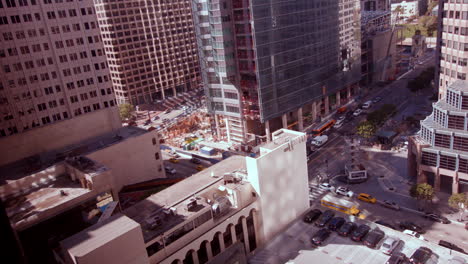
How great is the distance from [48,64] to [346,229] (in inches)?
2121

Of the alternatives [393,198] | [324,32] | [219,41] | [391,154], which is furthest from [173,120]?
[393,198]

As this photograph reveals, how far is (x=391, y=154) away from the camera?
7394cm

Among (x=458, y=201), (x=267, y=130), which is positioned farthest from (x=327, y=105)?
(x=458, y=201)

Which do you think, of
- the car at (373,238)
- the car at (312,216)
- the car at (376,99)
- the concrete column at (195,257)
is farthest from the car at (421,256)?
the car at (376,99)

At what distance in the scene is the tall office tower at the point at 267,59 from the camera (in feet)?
253

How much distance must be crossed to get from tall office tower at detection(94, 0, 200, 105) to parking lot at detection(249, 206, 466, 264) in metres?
94.1

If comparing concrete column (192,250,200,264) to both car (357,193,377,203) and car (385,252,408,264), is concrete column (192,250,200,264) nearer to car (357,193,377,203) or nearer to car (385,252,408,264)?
car (385,252,408,264)

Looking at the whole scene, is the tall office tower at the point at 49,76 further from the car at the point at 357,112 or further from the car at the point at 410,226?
the car at the point at 357,112

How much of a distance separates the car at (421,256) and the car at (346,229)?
773 cm

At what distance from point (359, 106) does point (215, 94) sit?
4212 cm

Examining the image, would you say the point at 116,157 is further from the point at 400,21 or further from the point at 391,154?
the point at 400,21

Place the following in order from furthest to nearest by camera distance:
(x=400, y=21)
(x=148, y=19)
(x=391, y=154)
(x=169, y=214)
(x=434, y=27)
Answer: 1. (x=400, y=21)
2. (x=434, y=27)
3. (x=148, y=19)
4. (x=391, y=154)
5. (x=169, y=214)

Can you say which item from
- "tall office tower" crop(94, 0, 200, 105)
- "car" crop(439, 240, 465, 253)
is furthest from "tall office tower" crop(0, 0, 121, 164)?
"car" crop(439, 240, 465, 253)

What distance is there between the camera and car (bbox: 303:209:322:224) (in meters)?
49.2
